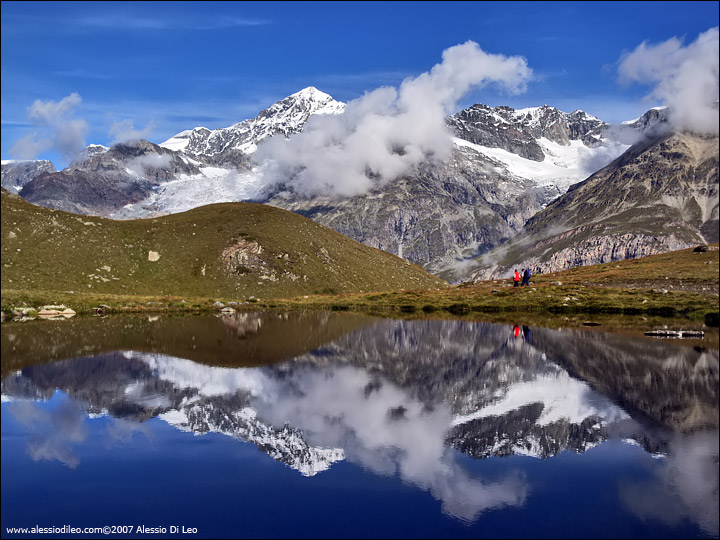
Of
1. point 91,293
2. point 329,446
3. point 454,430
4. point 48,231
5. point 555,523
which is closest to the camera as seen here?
point 555,523

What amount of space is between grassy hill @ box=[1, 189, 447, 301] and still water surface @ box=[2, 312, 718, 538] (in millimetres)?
88043

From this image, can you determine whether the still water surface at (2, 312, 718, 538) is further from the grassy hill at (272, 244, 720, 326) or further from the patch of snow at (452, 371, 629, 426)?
the grassy hill at (272, 244, 720, 326)

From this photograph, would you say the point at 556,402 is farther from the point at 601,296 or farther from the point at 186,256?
the point at 186,256

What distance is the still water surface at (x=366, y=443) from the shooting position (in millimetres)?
18531

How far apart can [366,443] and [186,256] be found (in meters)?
141

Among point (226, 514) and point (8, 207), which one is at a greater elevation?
point (8, 207)

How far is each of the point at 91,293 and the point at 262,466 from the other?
112693 millimetres

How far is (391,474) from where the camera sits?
22.3m

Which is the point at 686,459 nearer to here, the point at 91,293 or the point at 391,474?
the point at 391,474

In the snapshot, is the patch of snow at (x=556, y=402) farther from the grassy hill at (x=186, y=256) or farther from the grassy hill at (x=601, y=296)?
the grassy hill at (x=186, y=256)

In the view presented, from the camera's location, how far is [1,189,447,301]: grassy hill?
132 m

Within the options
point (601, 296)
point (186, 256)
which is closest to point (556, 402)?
point (601, 296)

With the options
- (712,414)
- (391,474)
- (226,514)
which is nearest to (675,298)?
(712,414)

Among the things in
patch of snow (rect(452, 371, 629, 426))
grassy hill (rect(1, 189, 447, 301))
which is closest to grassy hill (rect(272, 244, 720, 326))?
grassy hill (rect(1, 189, 447, 301))
